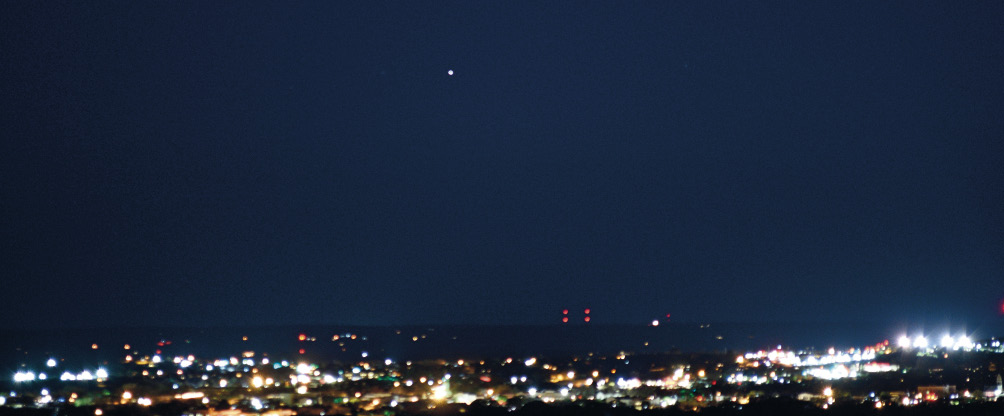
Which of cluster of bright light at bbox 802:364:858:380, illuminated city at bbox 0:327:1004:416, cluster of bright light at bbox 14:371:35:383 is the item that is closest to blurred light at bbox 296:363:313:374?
illuminated city at bbox 0:327:1004:416

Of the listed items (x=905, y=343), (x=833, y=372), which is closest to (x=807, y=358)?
(x=905, y=343)

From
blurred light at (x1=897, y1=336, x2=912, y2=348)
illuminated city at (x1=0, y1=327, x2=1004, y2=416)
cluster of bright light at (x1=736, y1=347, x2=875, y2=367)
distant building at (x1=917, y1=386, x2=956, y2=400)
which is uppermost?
blurred light at (x1=897, y1=336, x2=912, y2=348)

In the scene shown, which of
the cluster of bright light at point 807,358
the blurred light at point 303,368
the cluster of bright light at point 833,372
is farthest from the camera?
the cluster of bright light at point 807,358

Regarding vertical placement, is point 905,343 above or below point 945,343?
above

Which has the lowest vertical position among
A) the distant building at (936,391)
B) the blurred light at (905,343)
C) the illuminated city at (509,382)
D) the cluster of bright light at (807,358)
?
the distant building at (936,391)

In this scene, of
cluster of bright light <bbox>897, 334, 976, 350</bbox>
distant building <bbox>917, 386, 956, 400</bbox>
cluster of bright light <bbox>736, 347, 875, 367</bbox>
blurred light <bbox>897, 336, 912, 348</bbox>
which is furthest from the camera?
blurred light <bbox>897, 336, 912, 348</bbox>

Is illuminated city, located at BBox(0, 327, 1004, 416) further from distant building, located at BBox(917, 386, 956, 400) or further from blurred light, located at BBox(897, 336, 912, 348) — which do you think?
blurred light, located at BBox(897, 336, 912, 348)

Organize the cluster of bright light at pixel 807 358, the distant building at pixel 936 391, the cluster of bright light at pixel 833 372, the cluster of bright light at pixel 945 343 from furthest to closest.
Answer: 1. the cluster of bright light at pixel 807 358
2. the cluster of bright light at pixel 945 343
3. the cluster of bright light at pixel 833 372
4. the distant building at pixel 936 391

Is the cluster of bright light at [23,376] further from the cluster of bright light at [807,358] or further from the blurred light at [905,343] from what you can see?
the blurred light at [905,343]

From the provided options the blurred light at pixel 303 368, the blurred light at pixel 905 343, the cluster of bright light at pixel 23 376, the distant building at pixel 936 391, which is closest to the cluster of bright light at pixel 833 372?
the distant building at pixel 936 391

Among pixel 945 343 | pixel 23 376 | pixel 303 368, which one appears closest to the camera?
pixel 23 376

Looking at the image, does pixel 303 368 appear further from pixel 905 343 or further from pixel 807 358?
pixel 905 343
